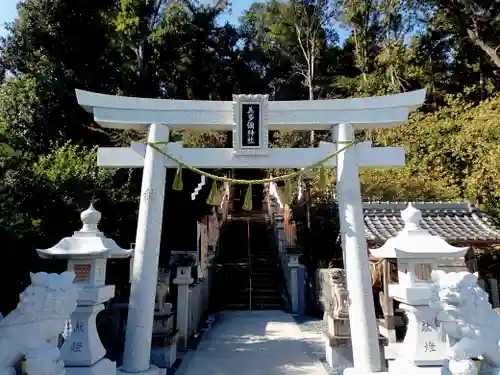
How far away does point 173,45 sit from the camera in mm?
19625

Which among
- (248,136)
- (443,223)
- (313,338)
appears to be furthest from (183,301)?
A: (443,223)

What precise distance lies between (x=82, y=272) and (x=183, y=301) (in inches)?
141

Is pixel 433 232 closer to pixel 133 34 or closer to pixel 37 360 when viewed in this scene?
pixel 37 360

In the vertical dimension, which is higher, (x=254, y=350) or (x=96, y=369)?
(x=96, y=369)

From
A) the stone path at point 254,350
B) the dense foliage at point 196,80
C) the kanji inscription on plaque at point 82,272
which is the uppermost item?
the dense foliage at point 196,80

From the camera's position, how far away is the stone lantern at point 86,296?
5.29 meters

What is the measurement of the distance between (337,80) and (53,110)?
13040 millimetres

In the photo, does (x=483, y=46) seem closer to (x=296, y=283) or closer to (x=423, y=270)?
(x=296, y=283)

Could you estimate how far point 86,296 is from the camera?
17.9ft

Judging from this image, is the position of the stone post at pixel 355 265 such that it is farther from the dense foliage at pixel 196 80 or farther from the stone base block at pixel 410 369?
the dense foliage at pixel 196 80

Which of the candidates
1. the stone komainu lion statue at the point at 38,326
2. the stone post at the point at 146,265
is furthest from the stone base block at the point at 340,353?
the stone komainu lion statue at the point at 38,326

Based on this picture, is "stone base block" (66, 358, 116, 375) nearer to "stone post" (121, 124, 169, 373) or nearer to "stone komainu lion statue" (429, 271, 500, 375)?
"stone post" (121, 124, 169, 373)

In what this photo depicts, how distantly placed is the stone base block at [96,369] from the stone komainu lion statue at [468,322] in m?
4.08

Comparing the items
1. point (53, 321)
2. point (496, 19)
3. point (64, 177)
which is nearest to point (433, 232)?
point (53, 321)
